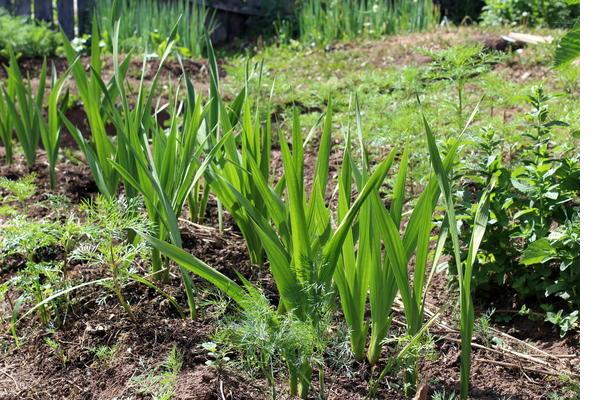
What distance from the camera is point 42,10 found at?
8.59 metres

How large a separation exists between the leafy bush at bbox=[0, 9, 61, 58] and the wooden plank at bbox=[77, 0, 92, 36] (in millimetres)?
1583

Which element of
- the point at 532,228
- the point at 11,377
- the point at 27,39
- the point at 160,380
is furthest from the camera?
the point at 27,39

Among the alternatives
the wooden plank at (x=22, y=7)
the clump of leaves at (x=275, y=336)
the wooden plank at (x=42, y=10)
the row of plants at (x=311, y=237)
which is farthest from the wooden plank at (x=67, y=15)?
the clump of leaves at (x=275, y=336)

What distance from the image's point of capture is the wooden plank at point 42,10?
28.1 ft

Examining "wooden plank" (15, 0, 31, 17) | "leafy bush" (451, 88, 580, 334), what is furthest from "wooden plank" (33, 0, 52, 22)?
"leafy bush" (451, 88, 580, 334)

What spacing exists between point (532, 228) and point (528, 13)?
19.3 feet

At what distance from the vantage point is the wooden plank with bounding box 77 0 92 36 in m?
8.72

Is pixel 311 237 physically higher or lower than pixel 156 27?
lower

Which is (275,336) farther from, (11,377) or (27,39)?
(27,39)

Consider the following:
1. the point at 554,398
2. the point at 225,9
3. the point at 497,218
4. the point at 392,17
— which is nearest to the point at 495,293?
the point at 497,218

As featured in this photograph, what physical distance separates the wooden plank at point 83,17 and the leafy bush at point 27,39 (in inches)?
62.3

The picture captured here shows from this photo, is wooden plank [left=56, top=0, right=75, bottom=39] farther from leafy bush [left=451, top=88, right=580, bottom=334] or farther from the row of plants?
leafy bush [left=451, top=88, right=580, bottom=334]

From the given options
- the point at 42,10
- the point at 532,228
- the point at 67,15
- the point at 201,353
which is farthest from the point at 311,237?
the point at 42,10

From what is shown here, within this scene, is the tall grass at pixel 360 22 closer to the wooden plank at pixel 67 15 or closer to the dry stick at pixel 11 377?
the wooden plank at pixel 67 15
